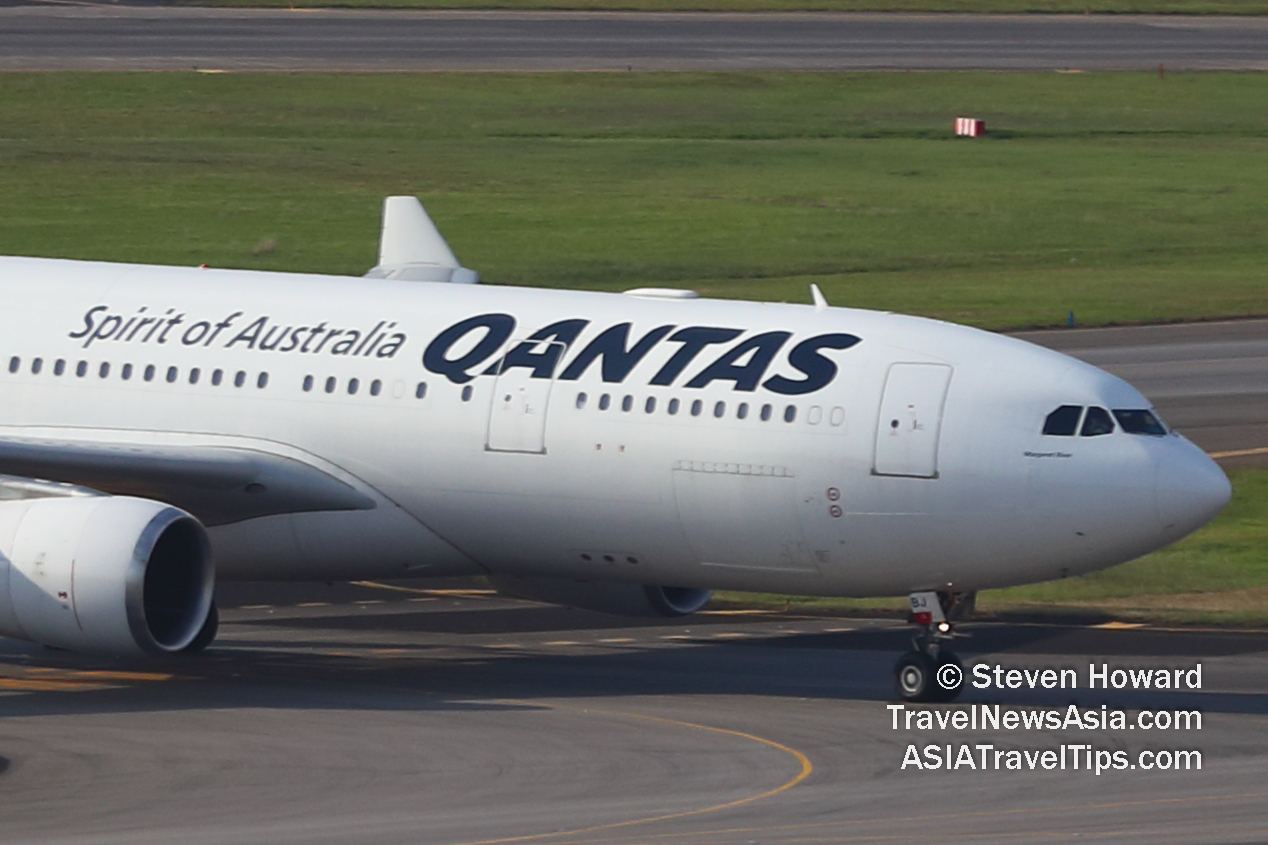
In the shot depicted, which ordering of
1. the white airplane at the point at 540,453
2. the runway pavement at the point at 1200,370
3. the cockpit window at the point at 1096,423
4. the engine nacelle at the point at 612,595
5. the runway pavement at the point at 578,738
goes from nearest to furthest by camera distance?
the runway pavement at the point at 578,738
the cockpit window at the point at 1096,423
the white airplane at the point at 540,453
the engine nacelle at the point at 612,595
the runway pavement at the point at 1200,370

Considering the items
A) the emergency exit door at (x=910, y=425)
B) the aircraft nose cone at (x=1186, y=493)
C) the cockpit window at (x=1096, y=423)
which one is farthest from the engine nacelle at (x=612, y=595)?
the aircraft nose cone at (x=1186, y=493)

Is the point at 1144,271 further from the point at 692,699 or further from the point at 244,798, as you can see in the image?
the point at 244,798

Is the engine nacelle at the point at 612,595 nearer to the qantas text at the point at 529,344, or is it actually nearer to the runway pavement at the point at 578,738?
the runway pavement at the point at 578,738

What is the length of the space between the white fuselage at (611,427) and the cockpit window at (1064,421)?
115 mm

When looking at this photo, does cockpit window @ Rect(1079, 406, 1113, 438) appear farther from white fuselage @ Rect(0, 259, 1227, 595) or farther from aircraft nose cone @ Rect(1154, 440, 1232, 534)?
aircraft nose cone @ Rect(1154, 440, 1232, 534)

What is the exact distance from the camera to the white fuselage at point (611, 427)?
30250 millimetres

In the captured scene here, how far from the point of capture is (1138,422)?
100.0 ft

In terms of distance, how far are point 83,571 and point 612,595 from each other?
7.87 meters

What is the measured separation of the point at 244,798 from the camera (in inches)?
1035

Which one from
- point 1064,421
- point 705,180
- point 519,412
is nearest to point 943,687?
point 1064,421

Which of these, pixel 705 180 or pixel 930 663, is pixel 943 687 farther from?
pixel 705 180

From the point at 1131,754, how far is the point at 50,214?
181ft

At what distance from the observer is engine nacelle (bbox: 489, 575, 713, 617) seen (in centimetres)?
3431

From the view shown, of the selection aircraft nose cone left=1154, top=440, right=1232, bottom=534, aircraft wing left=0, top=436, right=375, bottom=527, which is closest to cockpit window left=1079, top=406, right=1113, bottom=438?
aircraft nose cone left=1154, top=440, right=1232, bottom=534
